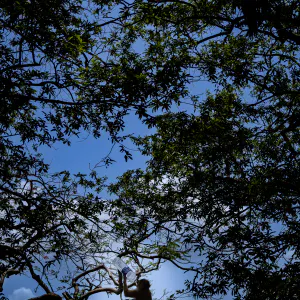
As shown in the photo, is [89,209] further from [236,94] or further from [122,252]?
[236,94]

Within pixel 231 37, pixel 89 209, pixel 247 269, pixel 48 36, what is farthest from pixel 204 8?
pixel 247 269

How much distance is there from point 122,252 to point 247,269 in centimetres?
320

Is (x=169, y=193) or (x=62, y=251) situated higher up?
(x=169, y=193)

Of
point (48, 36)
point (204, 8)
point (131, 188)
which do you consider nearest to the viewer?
point (48, 36)

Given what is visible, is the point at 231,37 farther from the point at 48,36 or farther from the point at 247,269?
the point at 247,269

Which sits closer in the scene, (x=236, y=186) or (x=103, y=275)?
(x=236, y=186)

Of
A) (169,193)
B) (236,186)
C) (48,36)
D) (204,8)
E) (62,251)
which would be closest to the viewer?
(48,36)

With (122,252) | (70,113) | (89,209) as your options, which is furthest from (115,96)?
(122,252)

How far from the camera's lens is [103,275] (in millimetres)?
7582

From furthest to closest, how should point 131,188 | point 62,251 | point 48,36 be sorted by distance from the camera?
point 131,188 → point 62,251 → point 48,36

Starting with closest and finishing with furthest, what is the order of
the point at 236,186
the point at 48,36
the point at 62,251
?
the point at 48,36 < the point at 62,251 < the point at 236,186

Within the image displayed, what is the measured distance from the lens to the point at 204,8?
638cm

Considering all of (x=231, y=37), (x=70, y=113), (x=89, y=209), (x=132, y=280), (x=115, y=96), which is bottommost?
(x=132, y=280)

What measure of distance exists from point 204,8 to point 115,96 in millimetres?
2539
